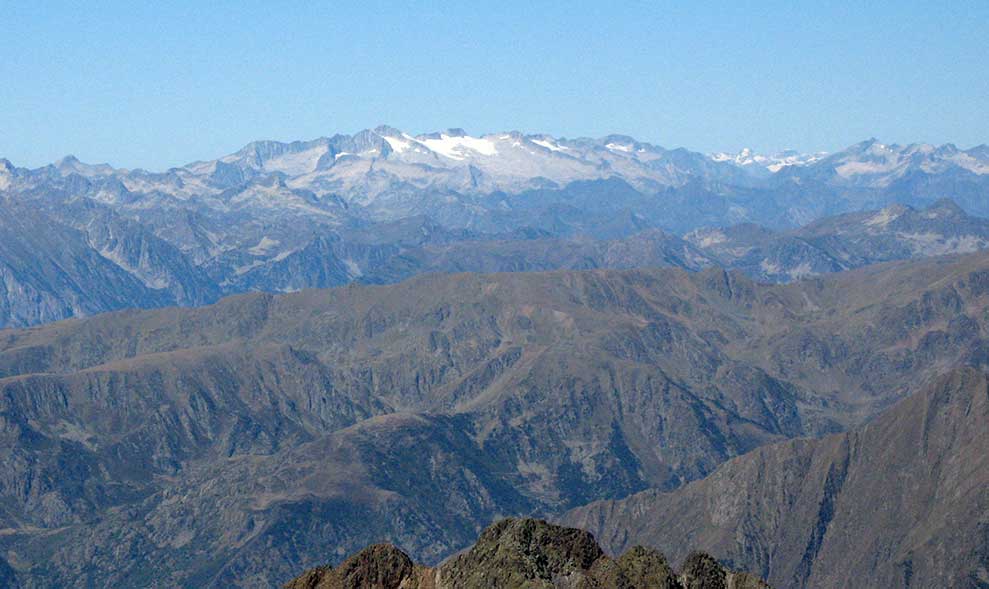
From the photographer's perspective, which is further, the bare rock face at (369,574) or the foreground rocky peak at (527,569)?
the foreground rocky peak at (527,569)

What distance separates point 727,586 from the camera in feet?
400

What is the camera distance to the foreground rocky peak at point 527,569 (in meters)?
117

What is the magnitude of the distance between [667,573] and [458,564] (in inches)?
717

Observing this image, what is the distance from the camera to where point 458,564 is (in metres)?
121

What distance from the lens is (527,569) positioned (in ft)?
389

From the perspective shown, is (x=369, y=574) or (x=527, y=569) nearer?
(x=369, y=574)

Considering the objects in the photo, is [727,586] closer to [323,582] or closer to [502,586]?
[502,586]

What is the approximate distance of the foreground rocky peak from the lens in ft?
383

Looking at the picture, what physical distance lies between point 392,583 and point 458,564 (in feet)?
22.0

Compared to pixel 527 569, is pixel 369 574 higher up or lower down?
higher up

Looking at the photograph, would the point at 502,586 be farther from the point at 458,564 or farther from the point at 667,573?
the point at 667,573

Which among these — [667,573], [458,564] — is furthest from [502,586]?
[667,573]

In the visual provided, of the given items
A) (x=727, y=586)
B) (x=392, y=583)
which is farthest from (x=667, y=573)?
(x=392, y=583)

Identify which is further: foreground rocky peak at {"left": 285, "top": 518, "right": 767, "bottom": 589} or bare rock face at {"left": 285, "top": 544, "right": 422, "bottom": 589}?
foreground rocky peak at {"left": 285, "top": 518, "right": 767, "bottom": 589}
